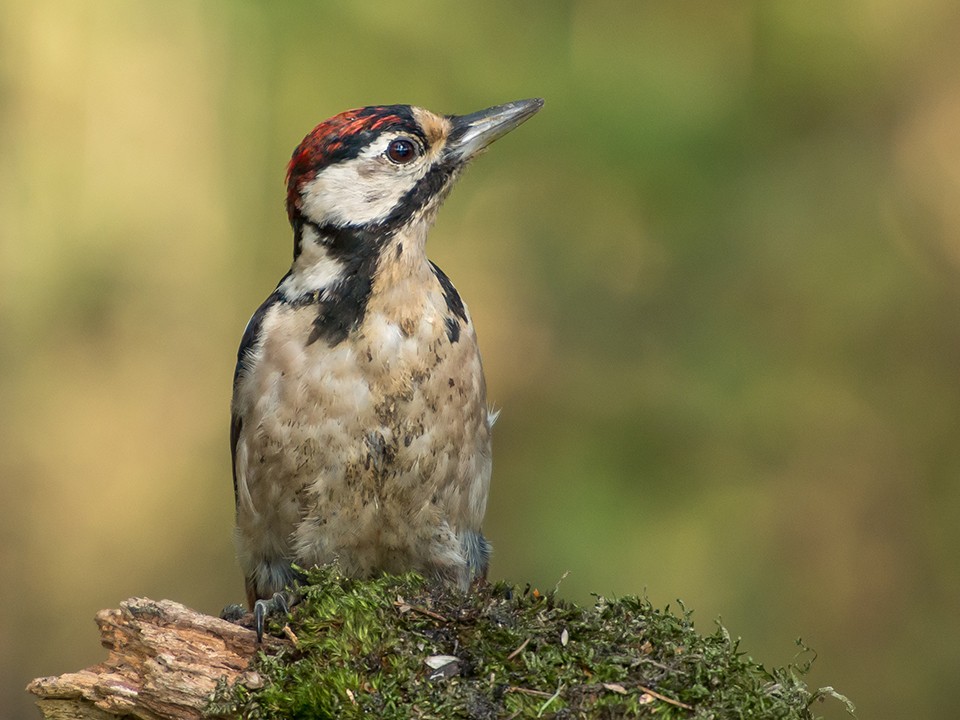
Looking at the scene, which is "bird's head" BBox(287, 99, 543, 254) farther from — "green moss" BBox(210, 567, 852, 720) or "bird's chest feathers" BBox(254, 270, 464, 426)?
"green moss" BBox(210, 567, 852, 720)

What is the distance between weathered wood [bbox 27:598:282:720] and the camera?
340 centimetres

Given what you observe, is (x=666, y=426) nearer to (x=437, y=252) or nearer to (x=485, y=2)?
(x=437, y=252)

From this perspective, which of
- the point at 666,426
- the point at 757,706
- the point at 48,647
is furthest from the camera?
the point at 48,647

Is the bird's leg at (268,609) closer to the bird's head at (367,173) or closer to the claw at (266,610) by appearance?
the claw at (266,610)

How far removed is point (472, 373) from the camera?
439 cm

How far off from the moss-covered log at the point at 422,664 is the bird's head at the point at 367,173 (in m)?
1.30

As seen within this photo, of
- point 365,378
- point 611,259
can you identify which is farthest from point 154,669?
point 611,259

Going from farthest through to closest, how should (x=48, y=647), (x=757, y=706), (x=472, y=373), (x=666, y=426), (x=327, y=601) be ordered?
(x=48, y=647) < (x=666, y=426) < (x=472, y=373) < (x=327, y=601) < (x=757, y=706)

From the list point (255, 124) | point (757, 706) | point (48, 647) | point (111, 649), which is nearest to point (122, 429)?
point (48, 647)

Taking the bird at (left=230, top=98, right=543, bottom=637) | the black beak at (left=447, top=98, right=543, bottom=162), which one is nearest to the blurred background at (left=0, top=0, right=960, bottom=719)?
the black beak at (left=447, top=98, right=543, bottom=162)

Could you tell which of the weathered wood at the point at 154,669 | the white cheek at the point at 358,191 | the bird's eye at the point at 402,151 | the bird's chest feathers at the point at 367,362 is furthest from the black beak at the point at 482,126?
the weathered wood at the point at 154,669

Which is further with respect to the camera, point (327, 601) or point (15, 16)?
point (15, 16)

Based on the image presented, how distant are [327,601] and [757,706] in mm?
1203

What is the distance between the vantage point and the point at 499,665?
3225 millimetres
